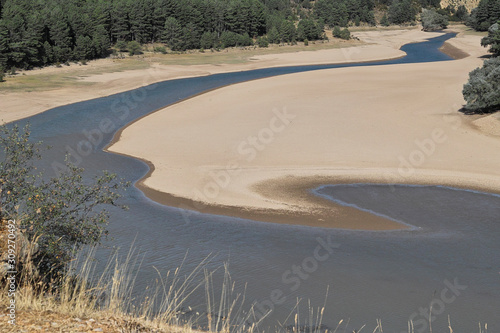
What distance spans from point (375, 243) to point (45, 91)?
1628 inches

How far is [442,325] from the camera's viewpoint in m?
15.4

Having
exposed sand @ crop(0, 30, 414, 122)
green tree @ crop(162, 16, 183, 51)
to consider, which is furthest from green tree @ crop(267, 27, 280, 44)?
green tree @ crop(162, 16, 183, 51)

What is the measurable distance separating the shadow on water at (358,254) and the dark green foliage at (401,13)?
485 feet

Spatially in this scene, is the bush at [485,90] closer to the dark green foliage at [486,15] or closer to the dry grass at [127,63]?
the dry grass at [127,63]

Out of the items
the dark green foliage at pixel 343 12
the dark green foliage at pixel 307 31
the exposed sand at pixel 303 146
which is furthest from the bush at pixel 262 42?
the exposed sand at pixel 303 146

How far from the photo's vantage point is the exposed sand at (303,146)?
26.2 m

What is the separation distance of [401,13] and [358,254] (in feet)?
516

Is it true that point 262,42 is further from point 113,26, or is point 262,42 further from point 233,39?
point 113,26

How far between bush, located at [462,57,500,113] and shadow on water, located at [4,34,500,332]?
46.9ft

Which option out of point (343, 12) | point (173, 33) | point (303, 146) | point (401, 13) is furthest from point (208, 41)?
point (401, 13)

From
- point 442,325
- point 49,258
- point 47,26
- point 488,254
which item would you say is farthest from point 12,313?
point 47,26

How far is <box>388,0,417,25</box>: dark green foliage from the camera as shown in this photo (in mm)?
164875

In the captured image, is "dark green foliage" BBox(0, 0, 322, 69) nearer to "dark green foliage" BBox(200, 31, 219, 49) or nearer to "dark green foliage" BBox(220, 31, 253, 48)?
"dark green foliage" BBox(200, 31, 219, 49)

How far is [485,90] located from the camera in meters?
39.4
